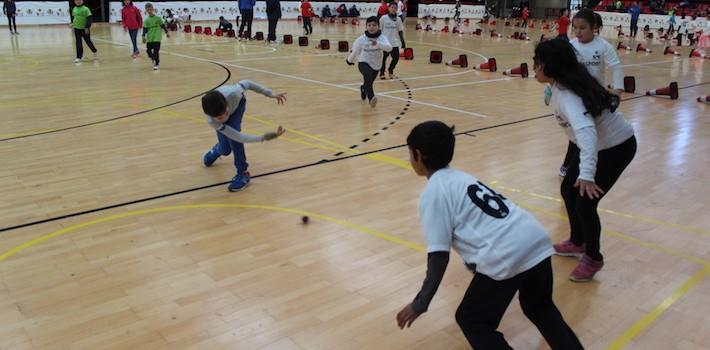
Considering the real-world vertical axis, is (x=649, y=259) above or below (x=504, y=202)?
below

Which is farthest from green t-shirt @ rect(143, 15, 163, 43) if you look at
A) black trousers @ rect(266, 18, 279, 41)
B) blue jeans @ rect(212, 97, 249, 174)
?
blue jeans @ rect(212, 97, 249, 174)

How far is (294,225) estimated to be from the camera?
4.79m

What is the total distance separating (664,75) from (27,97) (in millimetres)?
13825

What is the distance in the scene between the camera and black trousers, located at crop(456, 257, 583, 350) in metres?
2.48

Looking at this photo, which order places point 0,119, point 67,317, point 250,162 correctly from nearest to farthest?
point 67,317
point 250,162
point 0,119

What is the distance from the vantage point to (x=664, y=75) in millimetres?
14422

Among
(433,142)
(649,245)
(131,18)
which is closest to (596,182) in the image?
(649,245)

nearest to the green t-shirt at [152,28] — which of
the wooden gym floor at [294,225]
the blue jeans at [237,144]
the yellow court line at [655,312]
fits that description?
the wooden gym floor at [294,225]

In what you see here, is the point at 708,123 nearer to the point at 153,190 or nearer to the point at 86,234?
the point at 153,190

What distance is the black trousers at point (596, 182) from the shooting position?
3.57m

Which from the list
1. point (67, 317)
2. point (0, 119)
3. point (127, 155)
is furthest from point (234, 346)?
point (0, 119)

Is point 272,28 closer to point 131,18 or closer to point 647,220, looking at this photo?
point 131,18

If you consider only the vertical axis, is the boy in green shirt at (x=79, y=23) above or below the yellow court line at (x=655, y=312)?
above

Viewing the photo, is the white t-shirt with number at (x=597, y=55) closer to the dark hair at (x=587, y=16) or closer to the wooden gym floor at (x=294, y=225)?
the dark hair at (x=587, y=16)
